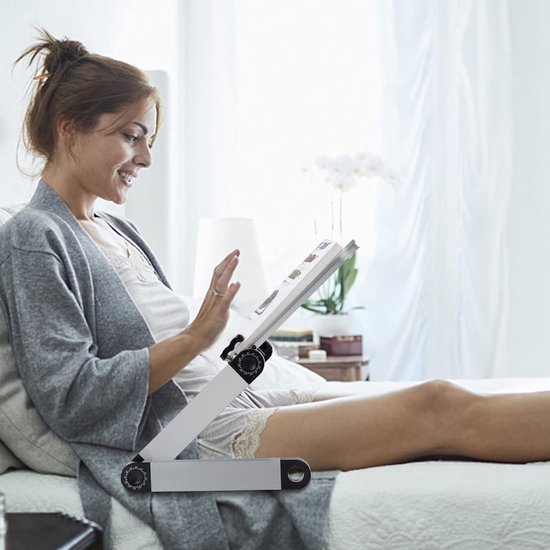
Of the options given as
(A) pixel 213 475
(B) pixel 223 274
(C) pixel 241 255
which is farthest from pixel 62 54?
(C) pixel 241 255

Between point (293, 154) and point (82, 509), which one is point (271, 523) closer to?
point (82, 509)

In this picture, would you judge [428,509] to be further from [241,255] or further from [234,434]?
[241,255]

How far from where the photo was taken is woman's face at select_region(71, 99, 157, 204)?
1.85 meters

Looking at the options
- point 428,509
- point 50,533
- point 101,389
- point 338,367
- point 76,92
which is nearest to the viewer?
point 50,533

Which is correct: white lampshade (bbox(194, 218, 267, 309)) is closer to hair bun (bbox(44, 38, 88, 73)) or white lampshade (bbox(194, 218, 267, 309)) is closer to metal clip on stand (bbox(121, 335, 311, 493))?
hair bun (bbox(44, 38, 88, 73))

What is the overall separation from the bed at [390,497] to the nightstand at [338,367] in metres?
1.54

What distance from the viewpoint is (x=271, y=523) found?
1496 millimetres

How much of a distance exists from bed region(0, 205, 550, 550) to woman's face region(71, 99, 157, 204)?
39 cm

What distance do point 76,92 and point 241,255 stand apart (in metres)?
1.39

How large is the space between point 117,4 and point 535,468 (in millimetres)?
2339

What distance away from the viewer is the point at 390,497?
146 centimetres

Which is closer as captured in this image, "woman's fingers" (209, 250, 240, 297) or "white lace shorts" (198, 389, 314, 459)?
"woman's fingers" (209, 250, 240, 297)

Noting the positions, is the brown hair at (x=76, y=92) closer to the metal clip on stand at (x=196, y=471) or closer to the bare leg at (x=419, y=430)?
the metal clip on stand at (x=196, y=471)

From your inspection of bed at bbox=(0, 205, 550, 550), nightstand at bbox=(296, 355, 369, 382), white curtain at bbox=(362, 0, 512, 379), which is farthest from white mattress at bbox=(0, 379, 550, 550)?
white curtain at bbox=(362, 0, 512, 379)
